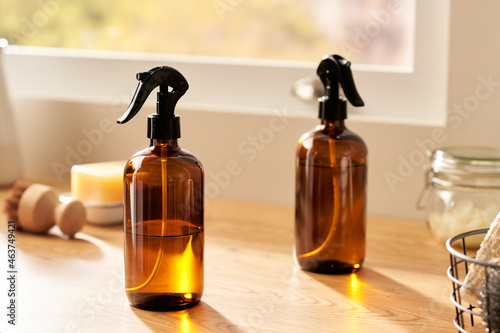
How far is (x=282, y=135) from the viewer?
1.31m

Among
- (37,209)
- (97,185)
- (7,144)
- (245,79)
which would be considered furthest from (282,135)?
(7,144)

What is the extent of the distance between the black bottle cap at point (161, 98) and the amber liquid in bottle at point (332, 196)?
222 millimetres

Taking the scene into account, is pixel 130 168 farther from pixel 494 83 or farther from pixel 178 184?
pixel 494 83

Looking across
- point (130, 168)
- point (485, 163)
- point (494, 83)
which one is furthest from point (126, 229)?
point (494, 83)

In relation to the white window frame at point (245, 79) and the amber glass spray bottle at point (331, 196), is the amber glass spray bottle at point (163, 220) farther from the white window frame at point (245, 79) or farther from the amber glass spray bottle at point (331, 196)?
the white window frame at point (245, 79)

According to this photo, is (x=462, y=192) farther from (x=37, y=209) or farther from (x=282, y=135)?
(x=37, y=209)

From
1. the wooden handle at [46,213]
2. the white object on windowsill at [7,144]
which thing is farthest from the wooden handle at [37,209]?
the white object on windowsill at [7,144]

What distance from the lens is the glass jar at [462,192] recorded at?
1.00 metres

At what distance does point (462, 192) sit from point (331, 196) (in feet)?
0.85

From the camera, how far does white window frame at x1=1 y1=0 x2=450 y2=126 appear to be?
1246 mm

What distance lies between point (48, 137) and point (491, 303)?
1.14m

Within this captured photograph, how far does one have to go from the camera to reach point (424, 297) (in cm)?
82

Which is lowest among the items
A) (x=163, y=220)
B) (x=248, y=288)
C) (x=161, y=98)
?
(x=248, y=288)

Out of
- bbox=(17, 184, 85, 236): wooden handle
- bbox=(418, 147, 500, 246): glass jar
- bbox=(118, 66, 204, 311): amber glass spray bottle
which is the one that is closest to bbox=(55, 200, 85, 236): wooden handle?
bbox=(17, 184, 85, 236): wooden handle
